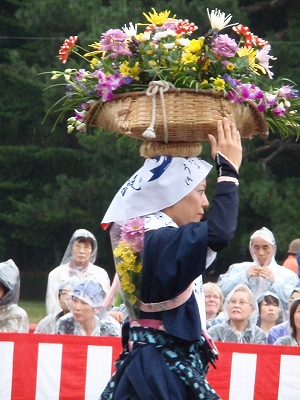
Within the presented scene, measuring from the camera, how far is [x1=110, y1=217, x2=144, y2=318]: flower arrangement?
375 centimetres

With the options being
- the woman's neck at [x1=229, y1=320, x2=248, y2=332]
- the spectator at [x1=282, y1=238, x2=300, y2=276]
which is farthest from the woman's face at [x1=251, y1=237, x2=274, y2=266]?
the woman's neck at [x1=229, y1=320, x2=248, y2=332]

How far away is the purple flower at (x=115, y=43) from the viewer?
12.7 ft

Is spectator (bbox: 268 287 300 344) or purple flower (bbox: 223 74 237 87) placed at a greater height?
purple flower (bbox: 223 74 237 87)

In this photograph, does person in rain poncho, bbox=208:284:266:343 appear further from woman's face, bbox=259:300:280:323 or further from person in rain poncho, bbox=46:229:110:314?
person in rain poncho, bbox=46:229:110:314

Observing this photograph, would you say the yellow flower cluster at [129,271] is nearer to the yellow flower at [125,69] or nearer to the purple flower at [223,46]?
the yellow flower at [125,69]

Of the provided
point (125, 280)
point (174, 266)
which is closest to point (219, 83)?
point (174, 266)

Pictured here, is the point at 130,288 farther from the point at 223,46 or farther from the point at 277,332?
the point at 277,332

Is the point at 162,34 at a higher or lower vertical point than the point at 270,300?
higher

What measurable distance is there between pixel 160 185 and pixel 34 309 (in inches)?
688

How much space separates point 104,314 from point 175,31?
3.66 meters

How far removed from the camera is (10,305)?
290 inches

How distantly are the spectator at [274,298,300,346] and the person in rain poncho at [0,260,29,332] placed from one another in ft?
6.91

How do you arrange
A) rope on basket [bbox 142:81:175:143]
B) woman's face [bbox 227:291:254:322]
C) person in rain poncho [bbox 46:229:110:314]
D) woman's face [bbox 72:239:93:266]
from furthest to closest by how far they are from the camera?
woman's face [bbox 72:239:93:266], person in rain poncho [bbox 46:229:110:314], woman's face [bbox 227:291:254:322], rope on basket [bbox 142:81:175:143]

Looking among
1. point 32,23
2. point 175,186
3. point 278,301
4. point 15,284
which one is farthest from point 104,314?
point 32,23
